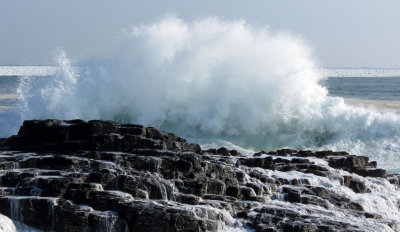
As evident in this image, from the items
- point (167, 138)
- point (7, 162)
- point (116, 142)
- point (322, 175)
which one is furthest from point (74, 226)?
point (322, 175)

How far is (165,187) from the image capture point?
535 inches

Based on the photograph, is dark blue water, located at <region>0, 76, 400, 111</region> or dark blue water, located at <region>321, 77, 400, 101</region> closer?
dark blue water, located at <region>0, 76, 400, 111</region>

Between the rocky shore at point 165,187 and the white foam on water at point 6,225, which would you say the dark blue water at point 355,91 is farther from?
the white foam on water at point 6,225

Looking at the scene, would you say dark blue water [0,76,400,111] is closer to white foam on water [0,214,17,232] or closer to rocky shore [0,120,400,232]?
rocky shore [0,120,400,232]

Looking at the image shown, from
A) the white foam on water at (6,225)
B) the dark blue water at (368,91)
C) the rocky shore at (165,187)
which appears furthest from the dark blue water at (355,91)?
the white foam on water at (6,225)

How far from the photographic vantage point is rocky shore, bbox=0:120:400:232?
12.4 m

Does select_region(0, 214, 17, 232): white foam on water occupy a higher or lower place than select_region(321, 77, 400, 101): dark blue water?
lower

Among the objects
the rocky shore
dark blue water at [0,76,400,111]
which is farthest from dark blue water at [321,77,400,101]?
the rocky shore

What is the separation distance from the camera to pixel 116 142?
1602 centimetres

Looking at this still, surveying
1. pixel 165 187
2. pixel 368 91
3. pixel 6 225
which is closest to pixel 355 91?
pixel 368 91

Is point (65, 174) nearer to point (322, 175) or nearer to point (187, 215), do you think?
point (187, 215)

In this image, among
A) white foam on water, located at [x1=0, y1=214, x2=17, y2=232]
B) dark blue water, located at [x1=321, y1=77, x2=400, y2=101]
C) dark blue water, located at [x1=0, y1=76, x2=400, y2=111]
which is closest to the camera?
white foam on water, located at [x1=0, y1=214, x2=17, y2=232]

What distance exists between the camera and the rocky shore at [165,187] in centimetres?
1239

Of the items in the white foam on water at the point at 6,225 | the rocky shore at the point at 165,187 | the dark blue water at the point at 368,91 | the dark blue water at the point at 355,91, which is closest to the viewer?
the white foam on water at the point at 6,225
